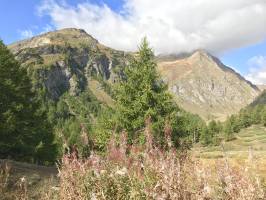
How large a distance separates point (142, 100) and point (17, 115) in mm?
12701

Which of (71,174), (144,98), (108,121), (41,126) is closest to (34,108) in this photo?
(41,126)

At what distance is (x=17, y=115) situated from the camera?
3597 cm

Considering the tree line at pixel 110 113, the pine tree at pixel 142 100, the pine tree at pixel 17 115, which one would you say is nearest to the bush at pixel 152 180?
the tree line at pixel 110 113

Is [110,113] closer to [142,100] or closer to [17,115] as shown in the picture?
[142,100]

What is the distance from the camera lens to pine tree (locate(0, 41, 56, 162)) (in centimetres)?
3459

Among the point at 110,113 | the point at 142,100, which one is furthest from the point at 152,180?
the point at 110,113

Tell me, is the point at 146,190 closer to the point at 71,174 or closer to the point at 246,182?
the point at 246,182

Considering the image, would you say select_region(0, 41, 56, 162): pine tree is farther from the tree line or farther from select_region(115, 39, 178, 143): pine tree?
select_region(115, 39, 178, 143): pine tree

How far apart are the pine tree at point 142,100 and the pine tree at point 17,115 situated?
945cm

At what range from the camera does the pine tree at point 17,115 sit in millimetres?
34594

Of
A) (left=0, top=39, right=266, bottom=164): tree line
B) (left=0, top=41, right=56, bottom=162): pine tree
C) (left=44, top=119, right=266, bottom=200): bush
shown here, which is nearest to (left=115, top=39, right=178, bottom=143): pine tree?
(left=0, top=39, right=266, bottom=164): tree line

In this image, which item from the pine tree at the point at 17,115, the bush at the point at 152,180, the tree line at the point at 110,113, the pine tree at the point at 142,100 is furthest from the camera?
the pine tree at the point at 17,115

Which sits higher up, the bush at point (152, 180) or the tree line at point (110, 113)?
the tree line at point (110, 113)

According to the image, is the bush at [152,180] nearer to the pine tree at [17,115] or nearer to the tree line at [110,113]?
the tree line at [110,113]
